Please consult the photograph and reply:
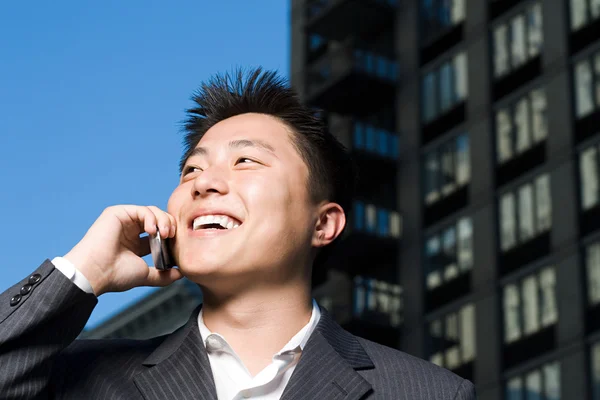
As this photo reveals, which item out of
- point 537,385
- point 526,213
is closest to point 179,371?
point 537,385

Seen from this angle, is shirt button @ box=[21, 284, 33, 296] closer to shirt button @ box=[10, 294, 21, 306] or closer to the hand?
shirt button @ box=[10, 294, 21, 306]

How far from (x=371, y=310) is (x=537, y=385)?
6.00m

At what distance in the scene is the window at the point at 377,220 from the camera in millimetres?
30031

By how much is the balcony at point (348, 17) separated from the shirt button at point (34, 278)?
2916 cm

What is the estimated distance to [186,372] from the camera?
154 inches

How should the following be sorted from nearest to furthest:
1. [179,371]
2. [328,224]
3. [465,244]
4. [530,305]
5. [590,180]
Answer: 1. [179,371]
2. [328,224]
3. [590,180]
4. [530,305]
5. [465,244]

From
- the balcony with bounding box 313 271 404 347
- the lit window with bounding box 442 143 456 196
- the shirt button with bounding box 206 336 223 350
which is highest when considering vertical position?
the lit window with bounding box 442 143 456 196

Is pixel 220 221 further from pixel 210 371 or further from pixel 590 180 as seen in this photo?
pixel 590 180

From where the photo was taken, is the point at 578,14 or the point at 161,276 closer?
the point at 161,276

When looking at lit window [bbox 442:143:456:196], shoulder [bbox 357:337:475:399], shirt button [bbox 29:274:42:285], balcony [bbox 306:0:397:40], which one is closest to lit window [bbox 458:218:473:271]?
lit window [bbox 442:143:456:196]

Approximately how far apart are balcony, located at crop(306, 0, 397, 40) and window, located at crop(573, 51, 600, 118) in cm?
860

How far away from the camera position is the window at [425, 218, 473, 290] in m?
27.7

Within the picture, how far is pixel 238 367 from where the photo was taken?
13.1 ft

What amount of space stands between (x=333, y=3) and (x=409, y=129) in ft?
15.6
